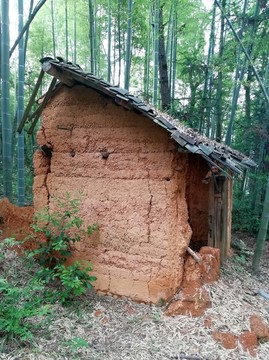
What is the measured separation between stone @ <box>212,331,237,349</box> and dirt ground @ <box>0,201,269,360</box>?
23mm

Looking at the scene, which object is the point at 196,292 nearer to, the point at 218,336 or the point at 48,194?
the point at 218,336

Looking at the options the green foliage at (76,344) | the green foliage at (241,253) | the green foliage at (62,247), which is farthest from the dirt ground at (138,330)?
the green foliage at (241,253)

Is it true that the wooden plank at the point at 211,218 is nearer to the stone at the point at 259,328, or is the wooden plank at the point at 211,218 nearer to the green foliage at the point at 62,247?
the stone at the point at 259,328

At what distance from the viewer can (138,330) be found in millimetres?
3727

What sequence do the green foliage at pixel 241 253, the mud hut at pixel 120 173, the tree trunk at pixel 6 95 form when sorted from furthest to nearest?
the green foliage at pixel 241 253 < the tree trunk at pixel 6 95 < the mud hut at pixel 120 173

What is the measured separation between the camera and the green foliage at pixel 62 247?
400 cm

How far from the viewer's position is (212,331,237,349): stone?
356 centimetres

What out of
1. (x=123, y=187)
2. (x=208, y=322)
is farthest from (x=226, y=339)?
(x=123, y=187)

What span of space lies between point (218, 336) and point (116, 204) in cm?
202

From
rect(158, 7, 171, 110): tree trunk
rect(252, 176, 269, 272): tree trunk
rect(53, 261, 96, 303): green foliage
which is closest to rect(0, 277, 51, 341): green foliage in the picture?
→ rect(53, 261, 96, 303): green foliage

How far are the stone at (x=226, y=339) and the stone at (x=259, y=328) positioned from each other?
332mm

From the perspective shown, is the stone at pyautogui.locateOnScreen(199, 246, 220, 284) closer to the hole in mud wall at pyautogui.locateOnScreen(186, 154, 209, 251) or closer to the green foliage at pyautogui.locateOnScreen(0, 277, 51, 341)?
the hole in mud wall at pyautogui.locateOnScreen(186, 154, 209, 251)

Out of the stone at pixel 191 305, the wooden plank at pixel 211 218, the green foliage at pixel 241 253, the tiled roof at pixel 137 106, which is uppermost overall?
the tiled roof at pixel 137 106

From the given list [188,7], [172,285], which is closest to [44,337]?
[172,285]
